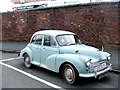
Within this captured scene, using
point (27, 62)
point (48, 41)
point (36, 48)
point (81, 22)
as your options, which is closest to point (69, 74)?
point (48, 41)

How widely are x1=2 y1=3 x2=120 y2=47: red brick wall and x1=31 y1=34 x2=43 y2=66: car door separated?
4.78 meters

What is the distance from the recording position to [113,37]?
38.1 feet

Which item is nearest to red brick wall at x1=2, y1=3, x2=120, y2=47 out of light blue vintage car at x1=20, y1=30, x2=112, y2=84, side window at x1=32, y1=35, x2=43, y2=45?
light blue vintage car at x1=20, y1=30, x2=112, y2=84

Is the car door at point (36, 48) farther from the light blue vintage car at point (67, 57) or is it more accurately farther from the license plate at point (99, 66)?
the license plate at point (99, 66)

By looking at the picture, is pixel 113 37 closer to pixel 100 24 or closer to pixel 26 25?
pixel 100 24

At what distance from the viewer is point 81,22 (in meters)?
13.0

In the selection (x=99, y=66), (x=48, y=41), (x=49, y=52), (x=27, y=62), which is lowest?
(x=27, y=62)

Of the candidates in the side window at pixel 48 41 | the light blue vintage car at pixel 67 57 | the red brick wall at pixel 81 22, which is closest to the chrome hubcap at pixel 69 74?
the light blue vintage car at pixel 67 57

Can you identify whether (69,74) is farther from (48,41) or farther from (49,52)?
(48,41)

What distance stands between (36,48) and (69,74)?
214 centimetres

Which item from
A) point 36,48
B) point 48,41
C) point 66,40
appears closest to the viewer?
point 66,40

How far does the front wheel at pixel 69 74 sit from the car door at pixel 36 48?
1.58 meters

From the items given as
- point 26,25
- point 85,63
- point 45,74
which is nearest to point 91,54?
point 85,63

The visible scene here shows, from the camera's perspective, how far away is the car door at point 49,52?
7.42 m
